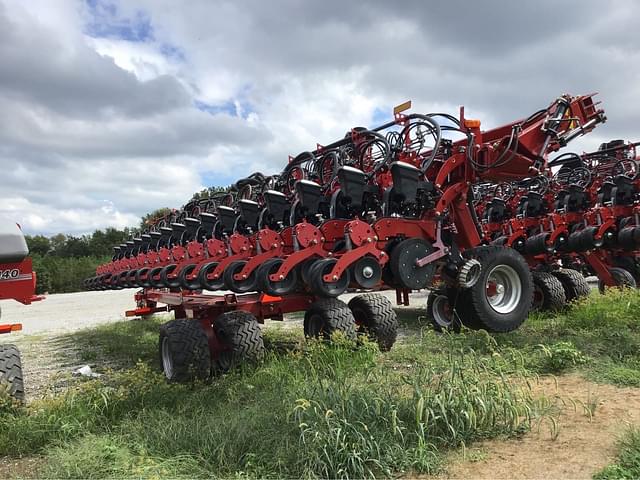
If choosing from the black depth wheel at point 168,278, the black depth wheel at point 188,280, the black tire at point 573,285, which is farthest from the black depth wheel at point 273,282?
the black tire at point 573,285

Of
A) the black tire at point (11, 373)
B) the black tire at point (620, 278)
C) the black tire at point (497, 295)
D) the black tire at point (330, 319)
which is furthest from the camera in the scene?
the black tire at point (620, 278)

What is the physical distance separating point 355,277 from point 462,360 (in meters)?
1.21

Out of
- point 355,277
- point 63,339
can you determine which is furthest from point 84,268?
point 355,277

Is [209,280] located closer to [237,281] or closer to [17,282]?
[237,281]

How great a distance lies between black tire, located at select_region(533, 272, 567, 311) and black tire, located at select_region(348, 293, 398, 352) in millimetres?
4097

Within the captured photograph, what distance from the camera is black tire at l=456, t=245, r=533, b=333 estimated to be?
4.90m

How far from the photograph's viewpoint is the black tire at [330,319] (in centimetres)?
687

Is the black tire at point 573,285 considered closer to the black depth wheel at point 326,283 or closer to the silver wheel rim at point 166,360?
the black depth wheel at point 326,283

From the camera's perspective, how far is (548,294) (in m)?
10.3

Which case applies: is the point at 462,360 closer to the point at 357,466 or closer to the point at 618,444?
the point at 618,444

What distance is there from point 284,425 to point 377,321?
12.1 ft

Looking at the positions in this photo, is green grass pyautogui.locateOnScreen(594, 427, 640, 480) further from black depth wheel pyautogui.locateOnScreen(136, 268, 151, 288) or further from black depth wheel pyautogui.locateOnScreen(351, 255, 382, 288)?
black depth wheel pyautogui.locateOnScreen(136, 268, 151, 288)

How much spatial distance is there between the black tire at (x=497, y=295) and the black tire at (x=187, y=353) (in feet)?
9.86

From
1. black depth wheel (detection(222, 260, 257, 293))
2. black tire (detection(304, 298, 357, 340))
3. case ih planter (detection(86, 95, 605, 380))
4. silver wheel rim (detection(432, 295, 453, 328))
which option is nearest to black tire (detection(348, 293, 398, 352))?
case ih planter (detection(86, 95, 605, 380))
